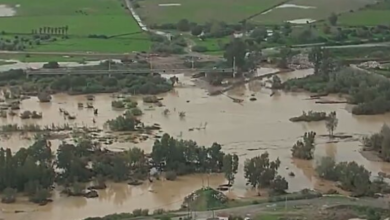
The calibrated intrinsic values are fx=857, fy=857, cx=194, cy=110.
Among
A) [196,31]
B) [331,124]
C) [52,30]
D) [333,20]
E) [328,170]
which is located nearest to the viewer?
[328,170]

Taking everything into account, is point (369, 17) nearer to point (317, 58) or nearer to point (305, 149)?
point (317, 58)

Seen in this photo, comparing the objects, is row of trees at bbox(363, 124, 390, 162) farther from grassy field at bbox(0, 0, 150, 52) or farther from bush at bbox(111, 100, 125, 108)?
grassy field at bbox(0, 0, 150, 52)

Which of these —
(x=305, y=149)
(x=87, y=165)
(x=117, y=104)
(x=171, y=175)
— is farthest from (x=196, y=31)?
(x=171, y=175)

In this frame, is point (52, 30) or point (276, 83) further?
point (52, 30)

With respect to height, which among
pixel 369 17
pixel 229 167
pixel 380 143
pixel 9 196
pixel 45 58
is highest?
pixel 369 17

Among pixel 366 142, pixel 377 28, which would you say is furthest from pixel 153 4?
pixel 366 142

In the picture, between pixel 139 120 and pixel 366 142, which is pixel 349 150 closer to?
pixel 366 142
